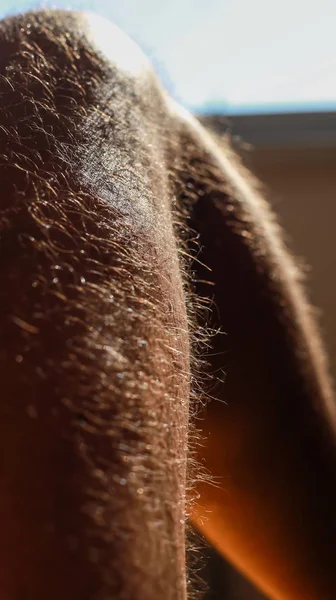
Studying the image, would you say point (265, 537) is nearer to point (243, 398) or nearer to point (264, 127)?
point (243, 398)

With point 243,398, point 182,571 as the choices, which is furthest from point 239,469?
point 182,571

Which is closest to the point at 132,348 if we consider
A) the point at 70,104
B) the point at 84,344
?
the point at 84,344

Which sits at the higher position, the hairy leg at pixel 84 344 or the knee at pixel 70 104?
the knee at pixel 70 104

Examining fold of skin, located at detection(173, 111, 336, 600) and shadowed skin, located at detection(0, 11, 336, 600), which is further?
fold of skin, located at detection(173, 111, 336, 600)

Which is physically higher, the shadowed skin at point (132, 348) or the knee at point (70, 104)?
the knee at point (70, 104)

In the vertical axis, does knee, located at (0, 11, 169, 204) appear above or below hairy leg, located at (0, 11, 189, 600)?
above

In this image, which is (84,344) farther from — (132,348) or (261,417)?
(261,417)

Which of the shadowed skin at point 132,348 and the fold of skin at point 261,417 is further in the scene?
the fold of skin at point 261,417

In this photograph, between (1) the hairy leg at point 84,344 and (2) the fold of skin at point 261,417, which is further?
(2) the fold of skin at point 261,417
